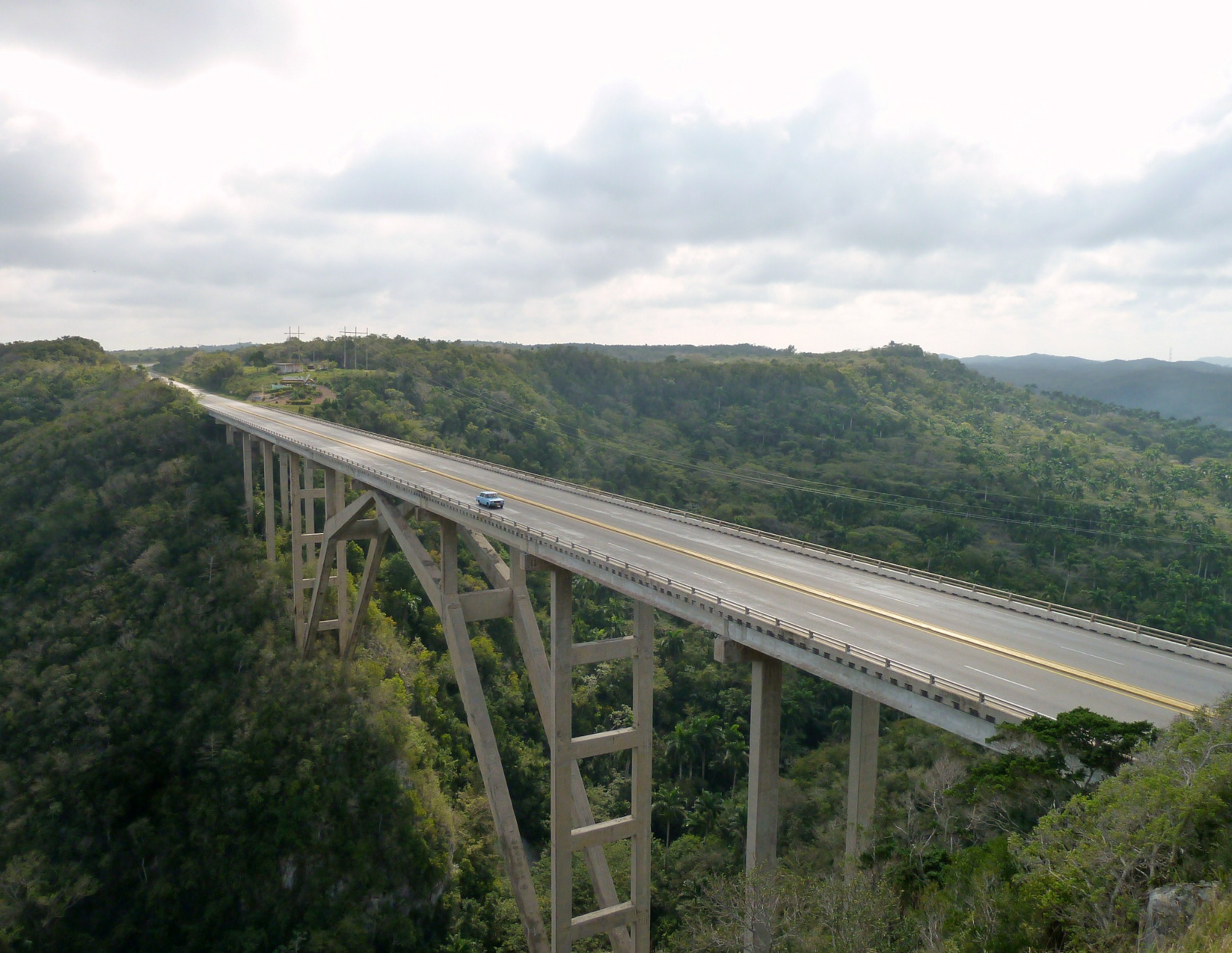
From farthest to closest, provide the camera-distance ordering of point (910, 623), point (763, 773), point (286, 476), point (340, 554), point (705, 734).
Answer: point (705, 734)
point (286, 476)
point (340, 554)
point (910, 623)
point (763, 773)

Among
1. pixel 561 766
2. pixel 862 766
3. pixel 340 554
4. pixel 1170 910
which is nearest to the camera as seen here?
pixel 1170 910

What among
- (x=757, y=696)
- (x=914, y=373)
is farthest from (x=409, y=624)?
(x=914, y=373)

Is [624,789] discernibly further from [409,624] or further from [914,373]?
[914,373]

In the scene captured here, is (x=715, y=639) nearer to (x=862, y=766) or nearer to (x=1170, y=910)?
(x=862, y=766)

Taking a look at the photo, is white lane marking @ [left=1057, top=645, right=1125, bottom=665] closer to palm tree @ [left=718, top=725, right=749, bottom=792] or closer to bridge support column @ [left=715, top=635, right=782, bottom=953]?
bridge support column @ [left=715, top=635, right=782, bottom=953]

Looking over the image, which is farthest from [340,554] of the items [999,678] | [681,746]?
[999,678]

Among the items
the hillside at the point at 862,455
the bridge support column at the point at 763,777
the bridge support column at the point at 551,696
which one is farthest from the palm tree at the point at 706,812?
the hillside at the point at 862,455
